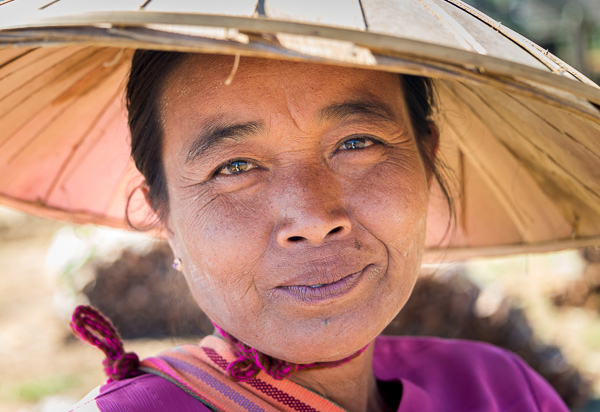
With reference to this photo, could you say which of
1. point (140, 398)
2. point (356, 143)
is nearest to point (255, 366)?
point (140, 398)

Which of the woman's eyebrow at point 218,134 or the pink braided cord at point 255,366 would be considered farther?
the pink braided cord at point 255,366

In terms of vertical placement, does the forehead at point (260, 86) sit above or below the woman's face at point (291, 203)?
above

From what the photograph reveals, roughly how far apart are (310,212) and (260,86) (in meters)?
0.35

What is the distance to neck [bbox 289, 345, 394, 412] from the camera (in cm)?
172

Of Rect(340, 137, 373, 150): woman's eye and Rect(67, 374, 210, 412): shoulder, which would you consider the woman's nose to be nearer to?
Rect(340, 137, 373, 150): woman's eye

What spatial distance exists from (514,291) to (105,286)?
3687 mm

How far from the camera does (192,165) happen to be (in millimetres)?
1530

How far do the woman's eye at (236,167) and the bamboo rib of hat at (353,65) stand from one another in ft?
1.31

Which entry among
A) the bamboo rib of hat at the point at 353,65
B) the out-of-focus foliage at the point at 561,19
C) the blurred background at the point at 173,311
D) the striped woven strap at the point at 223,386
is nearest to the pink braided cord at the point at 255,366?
the striped woven strap at the point at 223,386

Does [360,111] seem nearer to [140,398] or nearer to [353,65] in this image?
[353,65]

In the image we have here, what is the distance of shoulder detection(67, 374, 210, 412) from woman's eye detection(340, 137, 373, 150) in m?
0.83

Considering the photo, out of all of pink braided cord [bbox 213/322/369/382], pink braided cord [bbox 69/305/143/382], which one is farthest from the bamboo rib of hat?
pink braided cord [bbox 213/322/369/382]

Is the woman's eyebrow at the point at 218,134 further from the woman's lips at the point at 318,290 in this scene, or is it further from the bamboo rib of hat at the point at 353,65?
the woman's lips at the point at 318,290

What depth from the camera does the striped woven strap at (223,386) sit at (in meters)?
1.55
